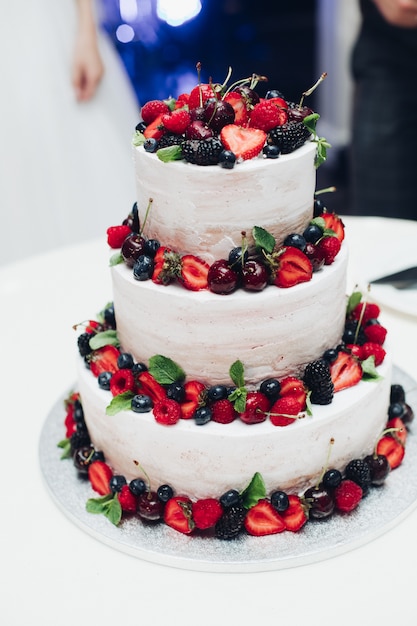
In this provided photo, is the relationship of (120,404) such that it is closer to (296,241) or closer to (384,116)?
(296,241)

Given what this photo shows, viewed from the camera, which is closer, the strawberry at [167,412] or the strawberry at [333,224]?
the strawberry at [167,412]

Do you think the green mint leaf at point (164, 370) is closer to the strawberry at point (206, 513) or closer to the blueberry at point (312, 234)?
the strawberry at point (206, 513)

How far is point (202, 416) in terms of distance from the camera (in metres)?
1.35

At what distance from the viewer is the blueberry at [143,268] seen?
138cm

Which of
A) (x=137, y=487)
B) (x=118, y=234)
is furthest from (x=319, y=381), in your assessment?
(x=118, y=234)

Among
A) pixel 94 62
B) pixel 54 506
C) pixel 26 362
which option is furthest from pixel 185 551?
pixel 94 62

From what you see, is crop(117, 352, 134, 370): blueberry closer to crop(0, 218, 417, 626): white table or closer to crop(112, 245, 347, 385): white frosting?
crop(112, 245, 347, 385): white frosting

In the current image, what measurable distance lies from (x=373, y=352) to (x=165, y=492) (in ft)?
1.66

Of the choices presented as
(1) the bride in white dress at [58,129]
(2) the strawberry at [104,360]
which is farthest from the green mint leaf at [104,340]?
(1) the bride in white dress at [58,129]

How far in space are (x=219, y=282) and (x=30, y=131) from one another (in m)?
2.16

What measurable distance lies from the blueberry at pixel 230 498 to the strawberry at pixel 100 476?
0.86ft

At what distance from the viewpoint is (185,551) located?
1.34 meters

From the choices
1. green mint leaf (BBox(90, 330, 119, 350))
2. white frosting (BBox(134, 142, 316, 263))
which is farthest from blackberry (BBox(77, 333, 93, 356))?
white frosting (BBox(134, 142, 316, 263))

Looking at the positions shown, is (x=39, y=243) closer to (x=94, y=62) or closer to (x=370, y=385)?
(x=94, y=62)
